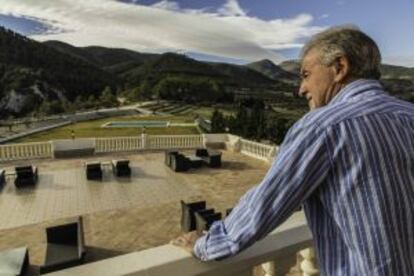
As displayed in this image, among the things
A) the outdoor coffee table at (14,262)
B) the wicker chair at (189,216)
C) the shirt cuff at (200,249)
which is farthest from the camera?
the wicker chair at (189,216)

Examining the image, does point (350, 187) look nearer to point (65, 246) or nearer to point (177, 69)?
point (65, 246)

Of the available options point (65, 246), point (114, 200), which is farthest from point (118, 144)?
point (65, 246)

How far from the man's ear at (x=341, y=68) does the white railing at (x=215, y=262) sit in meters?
0.80

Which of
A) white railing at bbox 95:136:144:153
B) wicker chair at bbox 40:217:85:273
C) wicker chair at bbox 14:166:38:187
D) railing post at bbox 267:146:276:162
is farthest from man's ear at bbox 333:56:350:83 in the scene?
white railing at bbox 95:136:144:153

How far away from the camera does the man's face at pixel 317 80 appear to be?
4.28ft

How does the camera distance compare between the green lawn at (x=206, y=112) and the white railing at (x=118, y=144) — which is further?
the green lawn at (x=206, y=112)

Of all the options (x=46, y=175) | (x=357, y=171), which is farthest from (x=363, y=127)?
(x=46, y=175)

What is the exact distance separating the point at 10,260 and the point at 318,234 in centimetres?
622

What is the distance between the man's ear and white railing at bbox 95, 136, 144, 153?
15.7m

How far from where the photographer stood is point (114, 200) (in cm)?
1055

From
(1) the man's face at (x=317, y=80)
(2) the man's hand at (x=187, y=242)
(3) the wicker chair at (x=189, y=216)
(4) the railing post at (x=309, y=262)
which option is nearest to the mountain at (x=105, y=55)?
(3) the wicker chair at (x=189, y=216)

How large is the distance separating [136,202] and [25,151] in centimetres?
687

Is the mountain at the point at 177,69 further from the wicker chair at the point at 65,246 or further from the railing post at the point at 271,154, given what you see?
the wicker chair at the point at 65,246

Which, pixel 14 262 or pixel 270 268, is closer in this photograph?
pixel 270 268
